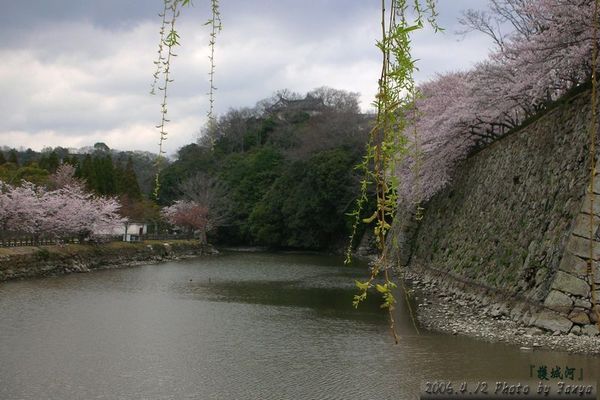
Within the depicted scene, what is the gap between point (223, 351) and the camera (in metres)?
8.66

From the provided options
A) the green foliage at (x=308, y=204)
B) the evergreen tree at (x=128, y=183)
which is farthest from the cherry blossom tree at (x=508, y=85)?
the evergreen tree at (x=128, y=183)

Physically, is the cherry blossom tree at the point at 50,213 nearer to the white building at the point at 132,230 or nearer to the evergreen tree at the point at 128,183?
the white building at the point at 132,230

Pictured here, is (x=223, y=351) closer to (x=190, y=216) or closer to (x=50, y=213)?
(x=50, y=213)

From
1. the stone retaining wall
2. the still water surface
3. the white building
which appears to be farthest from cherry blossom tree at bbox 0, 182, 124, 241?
the stone retaining wall

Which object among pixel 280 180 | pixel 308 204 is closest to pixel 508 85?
pixel 308 204

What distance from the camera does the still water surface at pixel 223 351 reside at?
6789 millimetres

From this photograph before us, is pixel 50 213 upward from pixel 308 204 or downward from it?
downward

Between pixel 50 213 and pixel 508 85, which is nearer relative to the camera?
pixel 508 85

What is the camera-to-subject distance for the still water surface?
6.79 meters

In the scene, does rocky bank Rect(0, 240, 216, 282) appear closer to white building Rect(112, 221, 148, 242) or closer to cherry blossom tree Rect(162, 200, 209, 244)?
white building Rect(112, 221, 148, 242)

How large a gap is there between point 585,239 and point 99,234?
22545 millimetres

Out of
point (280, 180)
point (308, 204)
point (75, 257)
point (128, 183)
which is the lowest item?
point (75, 257)

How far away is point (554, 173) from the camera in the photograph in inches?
421

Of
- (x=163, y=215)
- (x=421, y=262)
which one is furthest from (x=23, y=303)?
(x=163, y=215)
